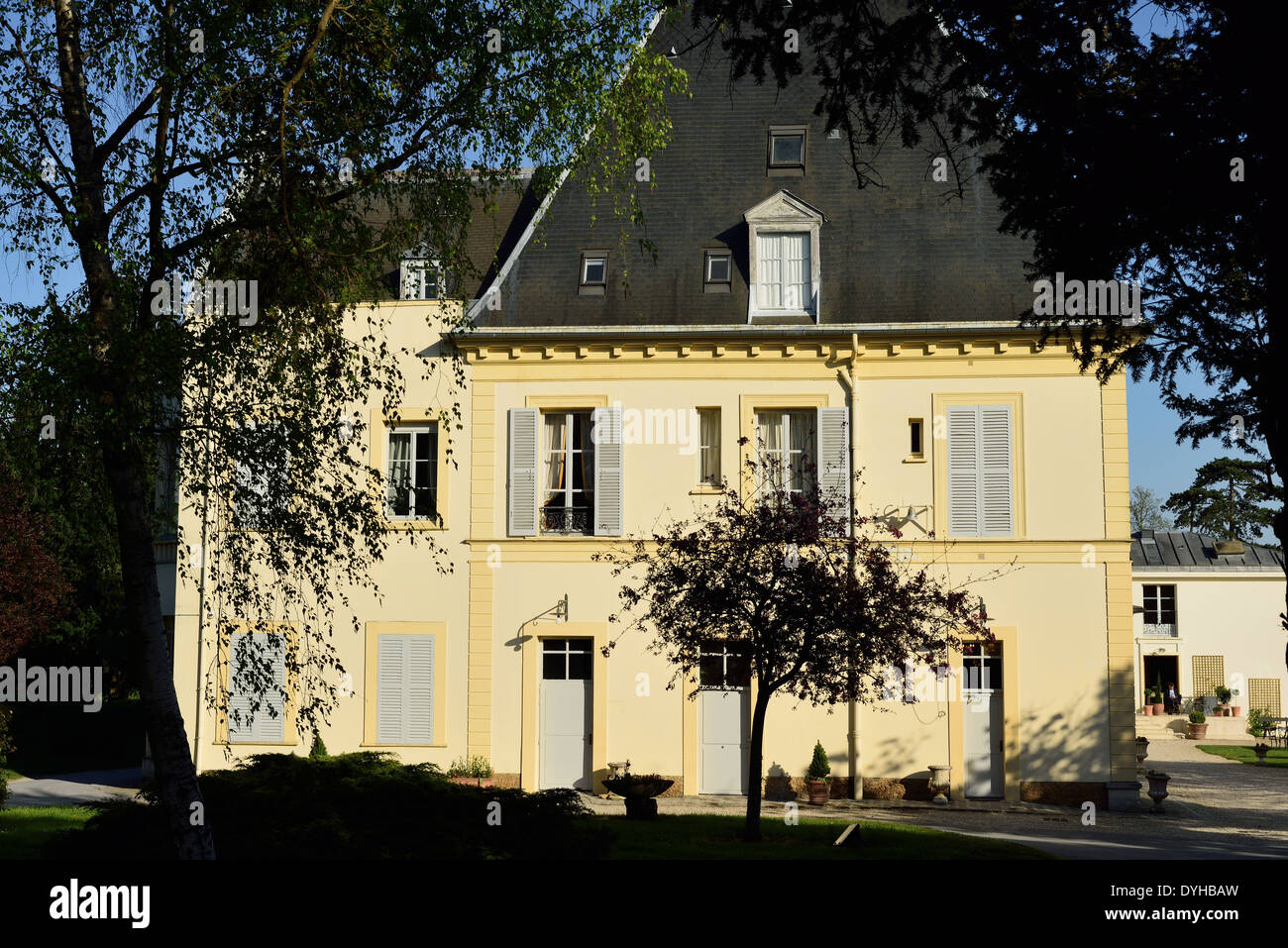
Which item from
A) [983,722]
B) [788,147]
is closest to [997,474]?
[983,722]

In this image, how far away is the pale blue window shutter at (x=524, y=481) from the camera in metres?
21.0

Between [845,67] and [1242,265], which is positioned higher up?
[845,67]

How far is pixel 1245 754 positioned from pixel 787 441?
805 inches

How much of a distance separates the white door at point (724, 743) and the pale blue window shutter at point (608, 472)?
299 centimetres

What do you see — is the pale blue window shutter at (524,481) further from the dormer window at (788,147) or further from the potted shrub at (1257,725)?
the potted shrub at (1257,725)

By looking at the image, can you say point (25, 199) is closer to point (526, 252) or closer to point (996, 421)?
point (526, 252)

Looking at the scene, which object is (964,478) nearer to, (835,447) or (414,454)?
(835,447)

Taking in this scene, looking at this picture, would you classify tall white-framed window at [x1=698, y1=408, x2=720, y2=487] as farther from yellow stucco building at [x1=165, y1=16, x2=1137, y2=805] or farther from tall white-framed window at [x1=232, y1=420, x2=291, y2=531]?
tall white-framed window at [x1=232, y1=420, x2=291, y2=531]

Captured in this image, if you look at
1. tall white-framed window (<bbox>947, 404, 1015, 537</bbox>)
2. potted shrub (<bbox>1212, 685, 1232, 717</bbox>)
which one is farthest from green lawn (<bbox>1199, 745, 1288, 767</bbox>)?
tall white-framed window (<bbox>947, 404, 1015, 537</bbox>)

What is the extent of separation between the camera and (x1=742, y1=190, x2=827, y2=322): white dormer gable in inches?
834
